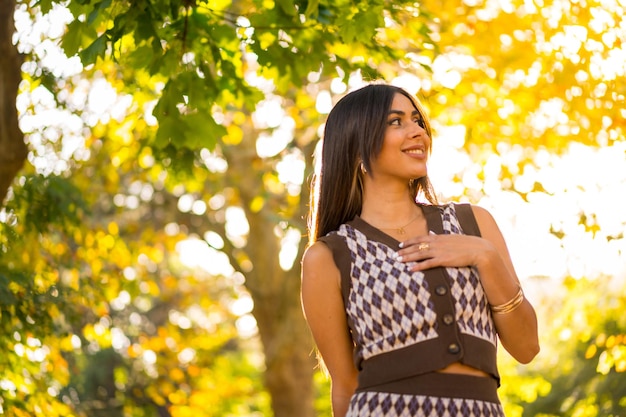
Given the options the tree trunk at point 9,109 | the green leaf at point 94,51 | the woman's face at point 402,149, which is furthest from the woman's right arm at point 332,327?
the tree trunk at point 9,109

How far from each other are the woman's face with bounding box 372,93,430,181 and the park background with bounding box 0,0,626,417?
0.99 m

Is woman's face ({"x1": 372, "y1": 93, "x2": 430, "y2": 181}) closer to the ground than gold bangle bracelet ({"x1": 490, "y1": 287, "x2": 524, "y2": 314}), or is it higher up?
higher up

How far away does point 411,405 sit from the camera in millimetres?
3018

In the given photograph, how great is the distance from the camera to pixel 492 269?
3078mm

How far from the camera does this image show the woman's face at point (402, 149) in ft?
10.9

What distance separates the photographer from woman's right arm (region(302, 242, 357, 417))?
10.6ft

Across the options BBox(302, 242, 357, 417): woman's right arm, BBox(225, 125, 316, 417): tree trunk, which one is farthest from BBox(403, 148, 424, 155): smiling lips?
BBox(225, 125, 316, 417): tree trunk

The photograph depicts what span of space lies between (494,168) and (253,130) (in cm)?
370

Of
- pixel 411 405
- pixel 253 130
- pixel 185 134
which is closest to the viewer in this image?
pixel 411 405

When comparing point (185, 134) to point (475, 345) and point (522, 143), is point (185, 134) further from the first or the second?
point (522, 143)

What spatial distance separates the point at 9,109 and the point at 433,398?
3.51 meters

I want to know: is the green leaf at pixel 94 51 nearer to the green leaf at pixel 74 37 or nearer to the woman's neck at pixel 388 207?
the green leaf at pixel 74 37

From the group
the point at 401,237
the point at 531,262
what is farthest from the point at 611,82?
the point at 401,237

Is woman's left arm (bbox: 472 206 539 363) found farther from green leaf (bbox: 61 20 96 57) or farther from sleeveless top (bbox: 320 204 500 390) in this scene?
green leaf (bbox: 61 20 96 57)
